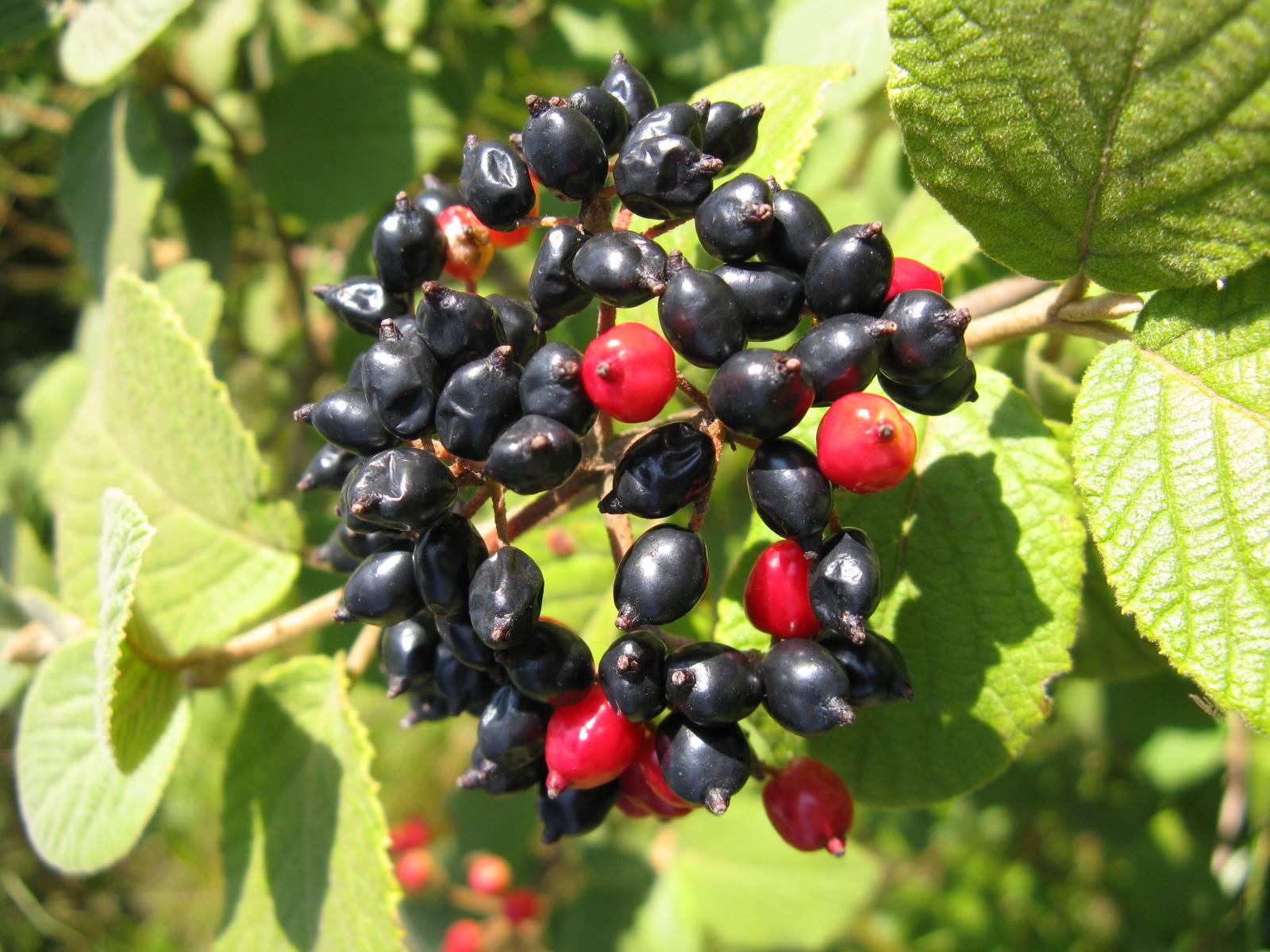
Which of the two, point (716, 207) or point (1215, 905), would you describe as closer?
point (716, 207)

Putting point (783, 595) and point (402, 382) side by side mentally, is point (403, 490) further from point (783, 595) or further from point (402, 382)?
point (783, 595)

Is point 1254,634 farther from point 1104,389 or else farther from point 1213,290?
point 1213,290

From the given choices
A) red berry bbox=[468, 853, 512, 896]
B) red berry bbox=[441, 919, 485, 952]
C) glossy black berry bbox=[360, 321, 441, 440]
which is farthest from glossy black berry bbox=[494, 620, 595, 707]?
red berry bbox=[441, 919, 485, 952]

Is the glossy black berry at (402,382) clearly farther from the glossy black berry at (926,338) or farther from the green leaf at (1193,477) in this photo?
the green leaf at (1193,477)

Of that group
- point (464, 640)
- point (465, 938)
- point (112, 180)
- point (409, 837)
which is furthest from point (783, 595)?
point (409, 837)

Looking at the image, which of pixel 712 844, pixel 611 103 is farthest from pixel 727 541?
pixel 611 103

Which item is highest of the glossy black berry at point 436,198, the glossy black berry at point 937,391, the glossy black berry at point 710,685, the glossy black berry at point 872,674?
the glossy black berry at point 436,198

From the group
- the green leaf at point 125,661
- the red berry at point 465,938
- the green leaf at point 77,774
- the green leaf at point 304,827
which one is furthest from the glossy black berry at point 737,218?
the red berry at point 465,938
